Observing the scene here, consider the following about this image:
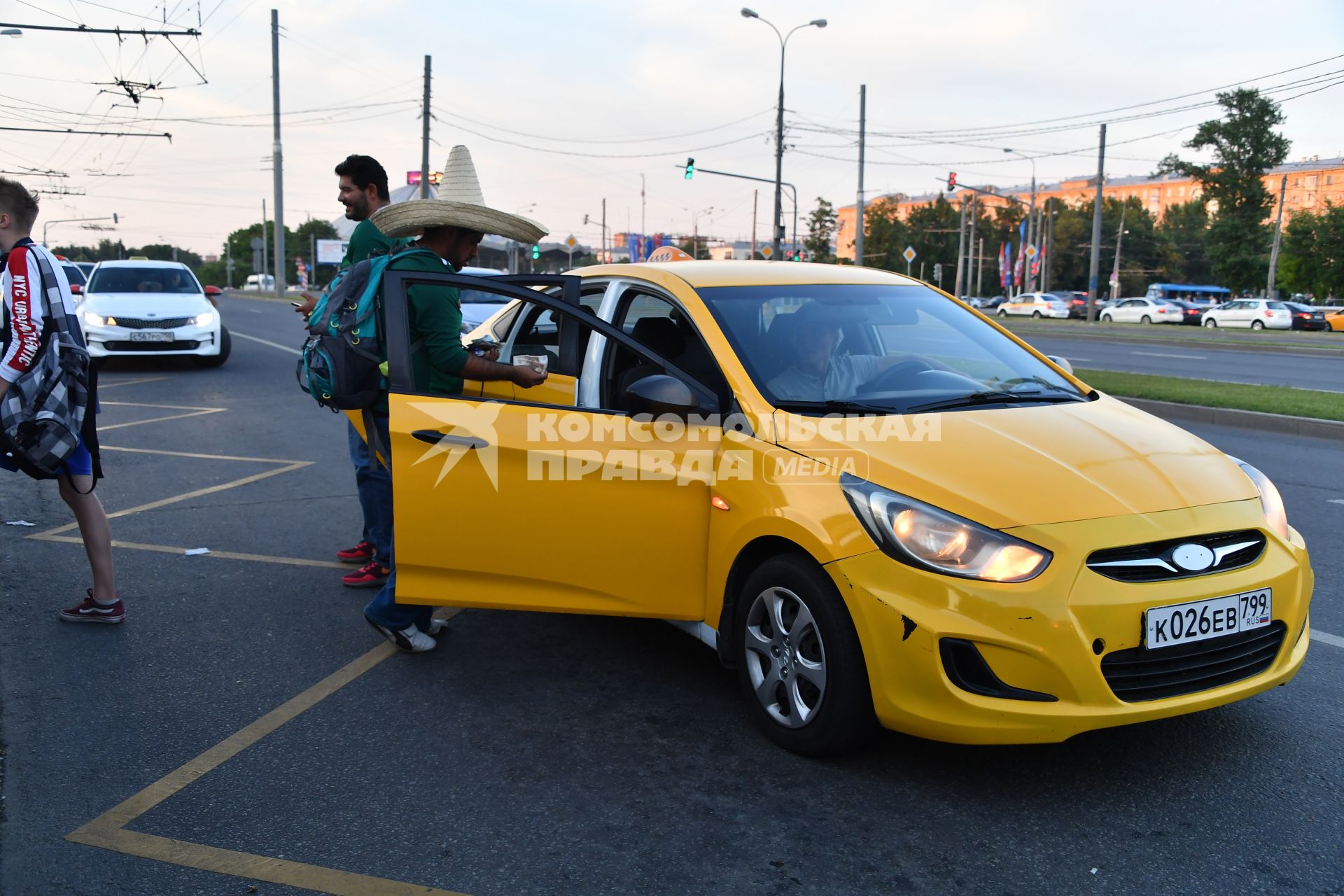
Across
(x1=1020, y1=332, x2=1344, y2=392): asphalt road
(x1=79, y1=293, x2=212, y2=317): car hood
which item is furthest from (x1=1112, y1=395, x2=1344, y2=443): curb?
(x1=79, y1=293, x2=212, y2=317): car hood

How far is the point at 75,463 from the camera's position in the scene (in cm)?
436

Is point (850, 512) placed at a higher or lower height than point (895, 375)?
lower

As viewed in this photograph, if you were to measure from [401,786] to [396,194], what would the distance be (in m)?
70.0

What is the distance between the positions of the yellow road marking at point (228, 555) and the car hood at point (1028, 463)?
10.2ft

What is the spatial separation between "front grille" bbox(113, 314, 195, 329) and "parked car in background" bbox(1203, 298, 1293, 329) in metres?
42.8

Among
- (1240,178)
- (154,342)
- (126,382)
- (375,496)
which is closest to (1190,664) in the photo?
(375,496)

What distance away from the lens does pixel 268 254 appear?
473 feet

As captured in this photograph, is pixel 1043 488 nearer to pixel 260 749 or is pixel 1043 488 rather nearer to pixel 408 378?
pixel 408 378

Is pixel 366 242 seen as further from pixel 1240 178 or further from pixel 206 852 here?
pixel 1240 178

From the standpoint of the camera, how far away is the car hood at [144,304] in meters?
14.2

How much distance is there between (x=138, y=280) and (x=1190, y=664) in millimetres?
15469

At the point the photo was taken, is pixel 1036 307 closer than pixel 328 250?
Yes

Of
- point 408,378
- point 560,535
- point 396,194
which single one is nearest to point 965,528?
point 560,535

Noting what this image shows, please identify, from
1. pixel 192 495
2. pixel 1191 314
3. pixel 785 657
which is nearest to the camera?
pixel 785 657
